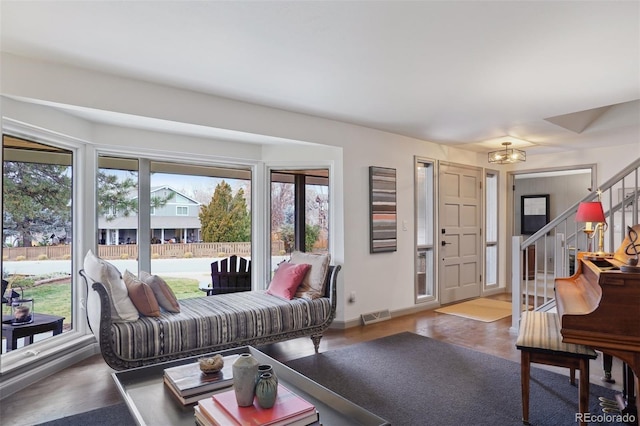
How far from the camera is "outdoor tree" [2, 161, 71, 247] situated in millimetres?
2940

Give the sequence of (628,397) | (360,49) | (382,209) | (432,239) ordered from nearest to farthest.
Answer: (628,397) < (360,49) < (382,209) < (432,239)

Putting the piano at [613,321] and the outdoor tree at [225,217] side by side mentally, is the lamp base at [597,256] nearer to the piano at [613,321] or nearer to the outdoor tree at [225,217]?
the piano at [613,321]

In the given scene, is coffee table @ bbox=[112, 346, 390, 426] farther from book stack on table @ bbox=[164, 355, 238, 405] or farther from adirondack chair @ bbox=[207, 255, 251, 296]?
adirondack chair @ bbox=[207, 255, 251, 296]

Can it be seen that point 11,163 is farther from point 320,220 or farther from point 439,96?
point 439,96

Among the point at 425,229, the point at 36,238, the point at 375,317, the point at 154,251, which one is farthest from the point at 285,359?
the point at 425,229

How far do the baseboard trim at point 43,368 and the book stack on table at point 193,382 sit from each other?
4.97 feet

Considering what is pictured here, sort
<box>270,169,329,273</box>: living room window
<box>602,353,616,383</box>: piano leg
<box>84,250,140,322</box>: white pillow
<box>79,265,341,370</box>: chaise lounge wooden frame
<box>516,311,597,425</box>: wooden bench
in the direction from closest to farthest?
1. <box>516,311,597,425</box>: wooden bench
2. <box>79,265,341,370</box>: chaise lounge wooden frame
3. <box>84,250,140,322</box>: white pillow
4. <box>602,353,616,383</box>: piano leg
5. <box>270,169,329,273</box>: living room window

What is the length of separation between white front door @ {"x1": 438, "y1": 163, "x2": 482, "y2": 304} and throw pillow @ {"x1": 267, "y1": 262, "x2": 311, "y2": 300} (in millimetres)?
2559

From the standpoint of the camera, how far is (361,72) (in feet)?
9.44

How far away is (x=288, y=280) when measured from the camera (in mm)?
3725

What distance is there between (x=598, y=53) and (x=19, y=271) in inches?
179

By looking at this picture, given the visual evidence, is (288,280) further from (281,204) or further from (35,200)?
(35,200)

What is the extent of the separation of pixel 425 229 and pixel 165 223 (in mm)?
3454

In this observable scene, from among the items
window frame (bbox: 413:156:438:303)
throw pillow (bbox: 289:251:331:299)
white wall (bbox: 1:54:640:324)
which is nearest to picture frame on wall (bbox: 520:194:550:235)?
white wall (bbox: 1:54:640:324)
